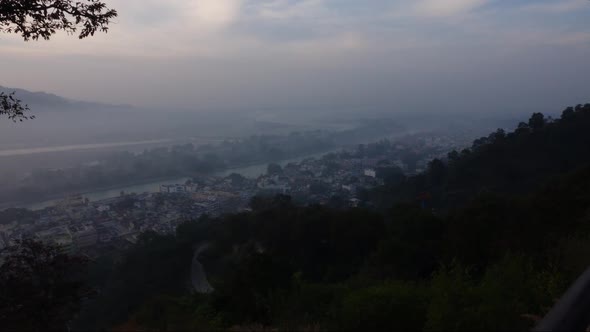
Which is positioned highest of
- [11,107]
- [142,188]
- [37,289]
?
[11,107]

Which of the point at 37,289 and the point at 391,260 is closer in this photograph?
the point at 37,289

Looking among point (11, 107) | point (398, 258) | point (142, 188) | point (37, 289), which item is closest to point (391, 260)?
point (398, 258)

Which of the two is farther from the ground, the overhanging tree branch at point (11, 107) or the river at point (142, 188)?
the overhanging tree branch at point (11, 107)

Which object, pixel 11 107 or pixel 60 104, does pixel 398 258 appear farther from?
pixel 60 104

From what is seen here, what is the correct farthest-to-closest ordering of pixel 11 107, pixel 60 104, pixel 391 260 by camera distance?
pixel 60 104 → pixel 391 260 → pixel 11 107

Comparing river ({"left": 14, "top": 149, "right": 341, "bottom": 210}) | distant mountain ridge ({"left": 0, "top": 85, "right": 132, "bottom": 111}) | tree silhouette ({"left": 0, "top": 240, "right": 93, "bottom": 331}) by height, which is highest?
distant mountain ridge ({"left": 0, "top": 85, "right": 132, "bottom": 111})

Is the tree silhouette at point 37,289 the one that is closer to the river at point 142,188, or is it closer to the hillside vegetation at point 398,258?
the hillside vegetation at point 398,258

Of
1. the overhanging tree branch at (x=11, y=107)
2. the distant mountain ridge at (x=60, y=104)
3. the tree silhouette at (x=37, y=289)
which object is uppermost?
the distant mountain ridge at (x=60, y=104)

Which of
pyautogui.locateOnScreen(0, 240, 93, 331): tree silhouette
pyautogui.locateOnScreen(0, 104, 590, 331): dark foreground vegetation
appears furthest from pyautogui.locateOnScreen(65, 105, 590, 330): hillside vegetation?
pyautogui.locateOnScreen(0, 240, 93, 331): tree silhouette

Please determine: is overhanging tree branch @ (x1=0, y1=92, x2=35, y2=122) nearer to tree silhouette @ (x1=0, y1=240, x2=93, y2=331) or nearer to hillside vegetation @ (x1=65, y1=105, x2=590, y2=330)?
tree silhouette @ (x1=0, y1=240, x2=93, y2=331)

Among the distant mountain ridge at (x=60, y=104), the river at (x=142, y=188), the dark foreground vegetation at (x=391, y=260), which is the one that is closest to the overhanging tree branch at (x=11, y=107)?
the dark foreground vegetation at (x=391, y=260)
